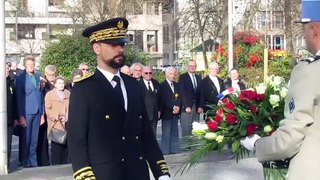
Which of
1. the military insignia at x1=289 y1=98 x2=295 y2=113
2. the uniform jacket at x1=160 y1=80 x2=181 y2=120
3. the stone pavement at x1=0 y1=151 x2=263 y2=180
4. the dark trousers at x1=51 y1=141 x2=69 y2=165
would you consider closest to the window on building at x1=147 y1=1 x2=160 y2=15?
the uniform jacket at x1=160 y1=80 x2=181 y2=120

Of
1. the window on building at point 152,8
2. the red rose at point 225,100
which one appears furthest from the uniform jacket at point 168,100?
the window on building at point 152,8

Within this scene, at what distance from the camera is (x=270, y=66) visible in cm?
2491

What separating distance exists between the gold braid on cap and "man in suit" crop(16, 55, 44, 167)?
6.50m

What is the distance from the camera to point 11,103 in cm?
1110

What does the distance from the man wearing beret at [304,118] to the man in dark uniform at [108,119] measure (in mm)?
1448

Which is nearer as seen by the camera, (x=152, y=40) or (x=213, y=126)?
(x=213, y=126)

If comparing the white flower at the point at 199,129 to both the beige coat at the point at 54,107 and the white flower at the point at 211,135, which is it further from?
the beige coat at the point at 54,107

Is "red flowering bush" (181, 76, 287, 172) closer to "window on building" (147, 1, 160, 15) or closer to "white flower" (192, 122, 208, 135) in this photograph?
"white flower" (192, 122, 208, 135)

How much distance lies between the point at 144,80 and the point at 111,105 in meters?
8.20

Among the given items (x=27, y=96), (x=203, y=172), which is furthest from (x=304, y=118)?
(x=27, y=96)

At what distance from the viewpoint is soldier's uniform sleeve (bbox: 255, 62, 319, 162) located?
332 centimetres

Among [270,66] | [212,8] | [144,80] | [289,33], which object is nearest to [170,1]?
[212,8]

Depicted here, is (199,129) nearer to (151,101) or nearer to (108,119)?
(108,119)

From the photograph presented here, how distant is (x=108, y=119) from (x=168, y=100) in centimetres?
847
